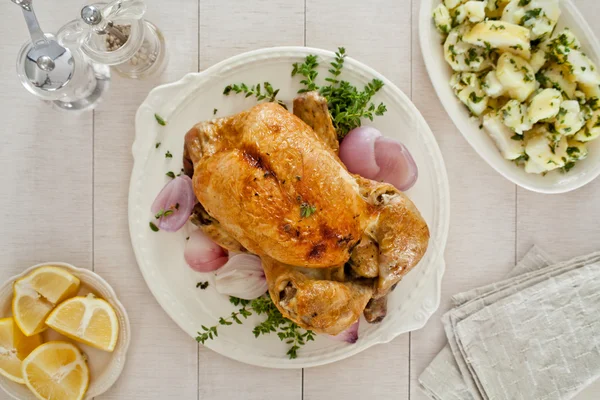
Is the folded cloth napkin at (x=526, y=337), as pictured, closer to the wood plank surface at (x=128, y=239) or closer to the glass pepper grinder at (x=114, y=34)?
the wood plank surface at (x=128, y=239)

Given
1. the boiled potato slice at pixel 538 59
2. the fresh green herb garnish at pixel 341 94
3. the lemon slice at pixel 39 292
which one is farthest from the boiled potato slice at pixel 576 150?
the lemon slice at pixel 39 292

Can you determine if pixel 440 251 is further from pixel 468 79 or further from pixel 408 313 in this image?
pixel 468 79

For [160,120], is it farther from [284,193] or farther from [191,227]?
[284,193]

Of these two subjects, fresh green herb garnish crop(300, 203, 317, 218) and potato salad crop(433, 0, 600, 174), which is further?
potato salad crop(433, 0, 600, 174)

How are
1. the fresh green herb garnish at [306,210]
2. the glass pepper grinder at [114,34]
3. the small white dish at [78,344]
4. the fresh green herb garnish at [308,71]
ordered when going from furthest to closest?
the small white dish at [78,344], the fresh green herb garnish at [308,71], the glass pepper grinder at [114,34], the fresh green herb garnish at [306,210]

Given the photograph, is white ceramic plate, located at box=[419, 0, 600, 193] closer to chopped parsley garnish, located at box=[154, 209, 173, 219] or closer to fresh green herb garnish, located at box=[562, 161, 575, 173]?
fresh green herb garnish, located at box=[562, 161, 575, 173]

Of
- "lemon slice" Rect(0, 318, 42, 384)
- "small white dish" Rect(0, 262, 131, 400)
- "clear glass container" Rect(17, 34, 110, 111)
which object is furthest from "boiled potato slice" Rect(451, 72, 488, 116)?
"lemon slice" Rect(0, 318, 42, 384)

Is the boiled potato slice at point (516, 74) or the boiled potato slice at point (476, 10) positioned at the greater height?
the boiled potato slice at point (476, 10)
